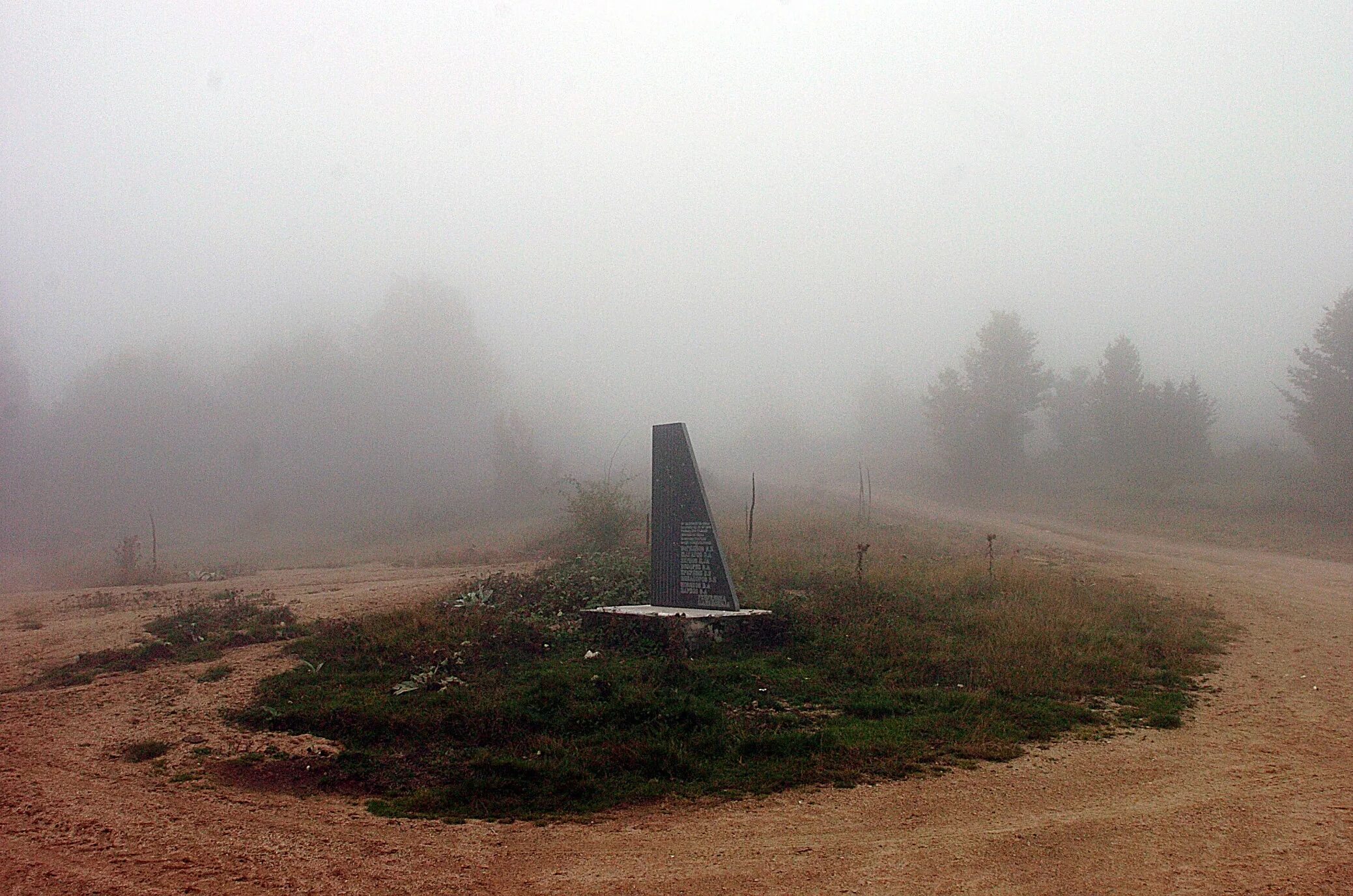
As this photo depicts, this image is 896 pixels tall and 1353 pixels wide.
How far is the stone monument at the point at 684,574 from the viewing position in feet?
32.6

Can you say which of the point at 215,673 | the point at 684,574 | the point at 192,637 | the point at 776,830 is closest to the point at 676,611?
the point at 684,574

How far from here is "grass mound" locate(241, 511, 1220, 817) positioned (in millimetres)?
5871

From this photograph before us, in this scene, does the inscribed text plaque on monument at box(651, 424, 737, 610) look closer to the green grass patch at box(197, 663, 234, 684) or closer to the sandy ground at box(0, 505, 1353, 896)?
the sandy ground at box(0, 505, 1353, 896)

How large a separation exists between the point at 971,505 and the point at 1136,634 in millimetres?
29031

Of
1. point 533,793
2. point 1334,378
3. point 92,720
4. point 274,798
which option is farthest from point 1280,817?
point 1334,378

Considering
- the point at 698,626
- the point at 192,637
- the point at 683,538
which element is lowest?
the point at 192,637

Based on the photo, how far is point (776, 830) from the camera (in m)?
4.90

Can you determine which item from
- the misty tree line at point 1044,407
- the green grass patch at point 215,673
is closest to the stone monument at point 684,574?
the green grass patch at point 215,673

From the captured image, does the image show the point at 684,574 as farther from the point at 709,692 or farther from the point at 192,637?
the point at 192,637

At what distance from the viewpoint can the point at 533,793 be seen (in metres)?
5.52

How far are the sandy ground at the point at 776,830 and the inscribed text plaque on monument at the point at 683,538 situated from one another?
16.8ft

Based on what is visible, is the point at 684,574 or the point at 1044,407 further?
the point at 1044,407

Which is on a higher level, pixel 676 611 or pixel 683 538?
pixel 683 538

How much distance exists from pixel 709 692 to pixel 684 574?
130 inches
